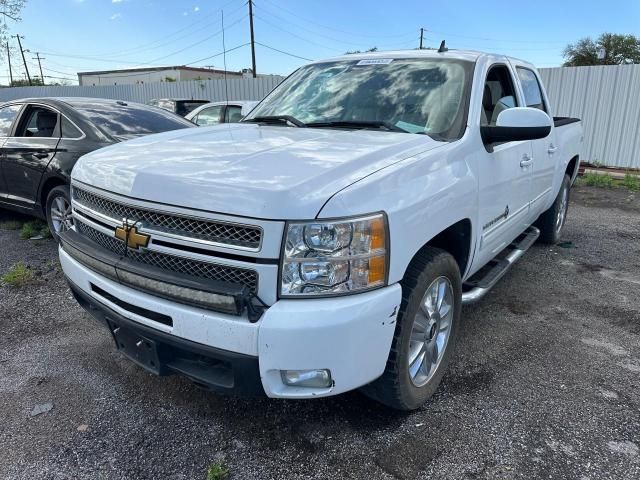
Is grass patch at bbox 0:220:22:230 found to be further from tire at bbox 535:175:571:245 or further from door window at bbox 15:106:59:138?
tire at bbox 535:175:571:245

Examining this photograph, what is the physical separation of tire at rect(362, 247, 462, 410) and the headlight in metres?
0.36

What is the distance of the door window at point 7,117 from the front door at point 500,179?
5.41m

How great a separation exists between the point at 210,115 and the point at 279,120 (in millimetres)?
8047

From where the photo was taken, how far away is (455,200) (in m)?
2.54

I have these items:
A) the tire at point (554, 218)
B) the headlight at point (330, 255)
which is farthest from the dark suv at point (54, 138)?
the tire at point (554, 218)

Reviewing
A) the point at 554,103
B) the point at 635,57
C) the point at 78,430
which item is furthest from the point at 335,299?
the point at 635,57

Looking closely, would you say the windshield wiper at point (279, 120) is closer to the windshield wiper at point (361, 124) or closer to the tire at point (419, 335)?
the windshield wiper at point (361, 124)

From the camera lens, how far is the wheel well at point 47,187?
5.21m

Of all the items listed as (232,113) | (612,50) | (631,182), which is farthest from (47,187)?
(612,50)

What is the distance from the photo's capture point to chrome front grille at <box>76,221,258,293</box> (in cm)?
197

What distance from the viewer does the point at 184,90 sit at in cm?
1986

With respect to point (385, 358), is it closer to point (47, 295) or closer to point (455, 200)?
point (455, 200)

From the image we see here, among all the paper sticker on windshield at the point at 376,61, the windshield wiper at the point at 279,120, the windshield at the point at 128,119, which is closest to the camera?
the windshield wiper at the point at 279,120

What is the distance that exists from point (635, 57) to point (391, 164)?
48.2 m
